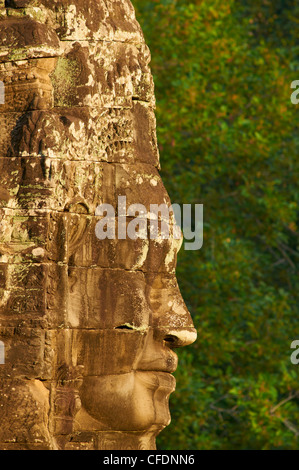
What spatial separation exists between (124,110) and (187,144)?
6.23 meters

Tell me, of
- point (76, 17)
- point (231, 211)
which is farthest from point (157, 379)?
point (231, 211)

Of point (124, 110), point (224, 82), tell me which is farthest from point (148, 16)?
point (124, 110)

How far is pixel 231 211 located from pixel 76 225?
6.89 m

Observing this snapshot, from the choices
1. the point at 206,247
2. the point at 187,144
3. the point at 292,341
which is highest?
the point at 187,144

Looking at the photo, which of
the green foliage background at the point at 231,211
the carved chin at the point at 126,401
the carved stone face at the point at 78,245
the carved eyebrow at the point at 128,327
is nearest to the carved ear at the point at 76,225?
the carved stone face at the point at 78,245

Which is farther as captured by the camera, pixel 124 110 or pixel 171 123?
pixel 171 123

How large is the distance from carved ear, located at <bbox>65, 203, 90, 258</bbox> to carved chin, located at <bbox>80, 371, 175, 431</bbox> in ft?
2.53

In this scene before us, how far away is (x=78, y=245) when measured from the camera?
7.20 meters

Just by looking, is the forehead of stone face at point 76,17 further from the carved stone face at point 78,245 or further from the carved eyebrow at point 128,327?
the carved eyebrow at point 128,327

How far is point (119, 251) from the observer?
24.0ft

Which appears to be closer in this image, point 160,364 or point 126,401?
point 126,401

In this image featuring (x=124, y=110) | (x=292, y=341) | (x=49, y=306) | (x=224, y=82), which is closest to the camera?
(x=49, y=306)

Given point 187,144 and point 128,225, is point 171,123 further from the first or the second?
point 128,225

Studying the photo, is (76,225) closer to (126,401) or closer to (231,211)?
(126,401)
